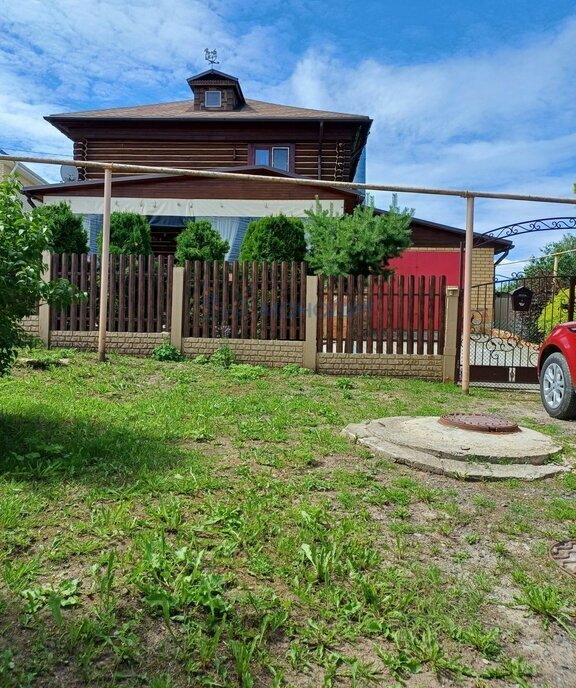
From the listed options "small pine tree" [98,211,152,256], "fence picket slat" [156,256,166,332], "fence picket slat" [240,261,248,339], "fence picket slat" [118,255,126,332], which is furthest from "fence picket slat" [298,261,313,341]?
"small pine tree" [98,211,152,256]

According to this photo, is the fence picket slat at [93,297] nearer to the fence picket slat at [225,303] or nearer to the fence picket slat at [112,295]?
the fence picket slat at [112,295]

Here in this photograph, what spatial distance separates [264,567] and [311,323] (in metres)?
7.40

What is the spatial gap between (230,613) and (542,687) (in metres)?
1.12

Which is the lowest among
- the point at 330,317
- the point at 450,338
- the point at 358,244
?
the point at 450,338

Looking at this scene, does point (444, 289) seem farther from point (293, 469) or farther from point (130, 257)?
point (293, 469)

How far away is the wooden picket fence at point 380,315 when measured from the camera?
32.1 ft

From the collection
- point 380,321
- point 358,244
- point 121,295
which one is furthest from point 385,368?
point 121,295

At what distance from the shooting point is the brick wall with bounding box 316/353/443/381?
9.73 m

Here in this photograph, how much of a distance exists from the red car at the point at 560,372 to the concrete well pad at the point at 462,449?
1627 millimetres

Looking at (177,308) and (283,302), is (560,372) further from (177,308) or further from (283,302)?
(177,308)

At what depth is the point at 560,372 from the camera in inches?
264

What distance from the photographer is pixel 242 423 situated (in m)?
5.24

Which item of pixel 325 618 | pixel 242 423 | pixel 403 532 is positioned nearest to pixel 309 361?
pixel 242 423

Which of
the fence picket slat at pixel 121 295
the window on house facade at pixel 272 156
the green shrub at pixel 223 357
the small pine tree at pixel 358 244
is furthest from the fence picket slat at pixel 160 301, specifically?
the window on house facade at pixel 272 156
